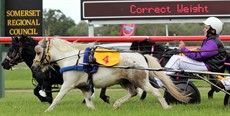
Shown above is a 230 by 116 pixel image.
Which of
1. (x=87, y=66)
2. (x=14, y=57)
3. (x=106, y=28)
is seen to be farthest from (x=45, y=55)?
(x=106, y=28)

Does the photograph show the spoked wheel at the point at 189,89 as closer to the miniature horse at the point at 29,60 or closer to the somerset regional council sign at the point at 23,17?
the miniature horse at the point at 29,60

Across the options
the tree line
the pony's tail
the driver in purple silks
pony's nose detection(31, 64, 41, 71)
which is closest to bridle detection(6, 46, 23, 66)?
pony's nose detection(31, 64, 41, 71)

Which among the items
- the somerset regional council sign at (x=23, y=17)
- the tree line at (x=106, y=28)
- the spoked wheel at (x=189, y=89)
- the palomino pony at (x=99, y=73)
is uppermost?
the tree line at (x=106, y=28)

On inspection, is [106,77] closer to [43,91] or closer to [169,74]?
[169,74]

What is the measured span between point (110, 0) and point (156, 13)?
52.2 inches

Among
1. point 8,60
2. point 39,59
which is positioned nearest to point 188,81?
point 39,59

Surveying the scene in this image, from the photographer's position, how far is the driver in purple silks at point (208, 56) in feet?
32.5

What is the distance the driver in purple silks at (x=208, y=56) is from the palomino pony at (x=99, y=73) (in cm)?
56

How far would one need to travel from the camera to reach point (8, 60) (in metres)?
11.6

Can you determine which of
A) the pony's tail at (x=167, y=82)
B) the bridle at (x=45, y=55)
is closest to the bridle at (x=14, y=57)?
the bridle at (x=45, y=55)

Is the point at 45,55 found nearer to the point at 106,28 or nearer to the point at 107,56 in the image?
the point at 107,56

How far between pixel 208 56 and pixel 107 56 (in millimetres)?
1931

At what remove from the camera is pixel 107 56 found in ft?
31.6

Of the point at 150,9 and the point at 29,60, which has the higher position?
the point at 150,9
